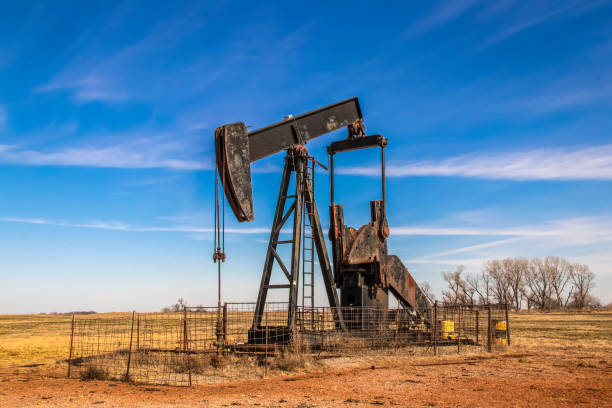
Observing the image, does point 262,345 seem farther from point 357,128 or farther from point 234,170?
point 357,128

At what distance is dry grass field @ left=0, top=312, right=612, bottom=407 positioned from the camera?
6.85 meters

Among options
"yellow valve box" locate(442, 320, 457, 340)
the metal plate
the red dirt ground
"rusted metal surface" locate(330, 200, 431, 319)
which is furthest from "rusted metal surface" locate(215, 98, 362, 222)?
"yellow valve box" locate(442, 320, 457, 340)

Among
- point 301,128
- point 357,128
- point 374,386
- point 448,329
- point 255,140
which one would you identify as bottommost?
point 374,386

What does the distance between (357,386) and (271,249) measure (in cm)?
419

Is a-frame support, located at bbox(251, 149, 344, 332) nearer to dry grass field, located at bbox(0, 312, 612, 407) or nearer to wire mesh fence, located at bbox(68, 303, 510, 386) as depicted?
wire mesh fence, located at bbox(68, 303, 510, 386)

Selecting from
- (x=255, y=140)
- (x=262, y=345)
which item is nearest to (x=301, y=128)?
(x=255, y=140)

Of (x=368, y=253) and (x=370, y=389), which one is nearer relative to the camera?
(x=370, y=389)

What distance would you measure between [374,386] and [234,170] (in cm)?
410

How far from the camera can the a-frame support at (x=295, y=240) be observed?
10.9 metres

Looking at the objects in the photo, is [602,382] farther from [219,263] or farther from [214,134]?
[214,134]

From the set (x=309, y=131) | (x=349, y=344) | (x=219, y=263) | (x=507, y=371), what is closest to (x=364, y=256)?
(x=349, y=344)

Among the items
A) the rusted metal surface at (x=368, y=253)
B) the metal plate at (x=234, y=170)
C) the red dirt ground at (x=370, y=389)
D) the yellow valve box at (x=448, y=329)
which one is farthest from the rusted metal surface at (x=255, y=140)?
the yellow valve box at (x=448, y=329)

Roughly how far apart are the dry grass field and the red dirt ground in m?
0.01

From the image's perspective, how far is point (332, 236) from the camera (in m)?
12.0
